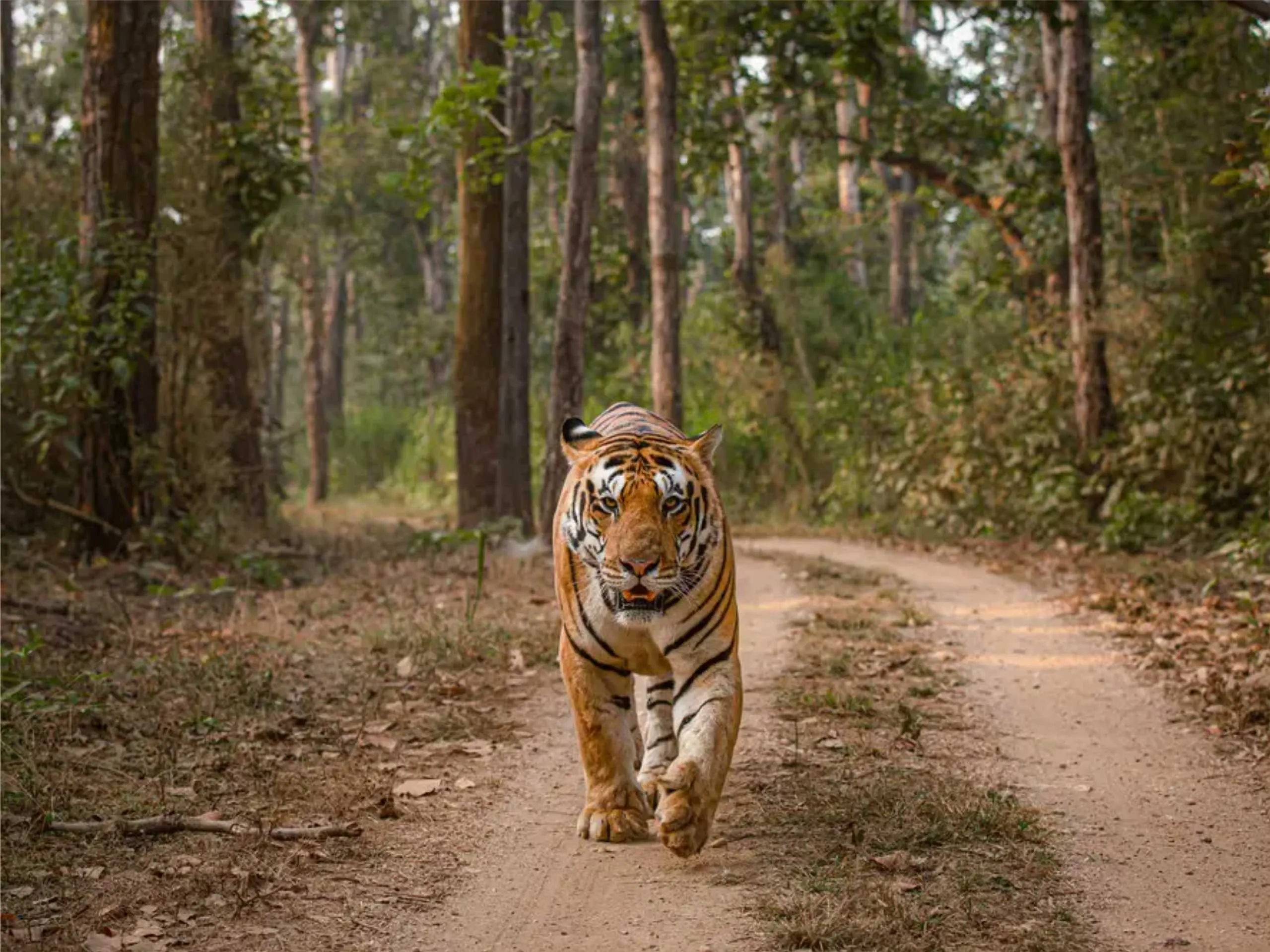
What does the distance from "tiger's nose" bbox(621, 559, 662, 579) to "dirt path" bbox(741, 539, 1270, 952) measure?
1.74m

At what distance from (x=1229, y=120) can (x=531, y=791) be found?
429 inches

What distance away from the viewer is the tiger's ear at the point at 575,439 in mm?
5461

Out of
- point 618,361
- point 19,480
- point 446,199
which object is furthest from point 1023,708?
point 446,199

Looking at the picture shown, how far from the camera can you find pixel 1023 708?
744cm

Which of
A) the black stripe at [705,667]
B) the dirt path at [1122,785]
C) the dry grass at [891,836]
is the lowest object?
the dirt path at [1122,785]

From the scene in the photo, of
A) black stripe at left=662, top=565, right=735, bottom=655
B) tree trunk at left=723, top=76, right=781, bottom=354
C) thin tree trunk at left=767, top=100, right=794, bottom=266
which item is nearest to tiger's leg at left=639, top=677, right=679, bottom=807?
black stripe at left=662, top=565, right=735, bottom=655

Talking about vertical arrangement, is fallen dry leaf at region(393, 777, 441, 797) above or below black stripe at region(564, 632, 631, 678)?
below

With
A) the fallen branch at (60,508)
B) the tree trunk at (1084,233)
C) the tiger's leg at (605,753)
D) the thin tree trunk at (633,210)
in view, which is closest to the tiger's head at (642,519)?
the tiger's leg at (605,753)

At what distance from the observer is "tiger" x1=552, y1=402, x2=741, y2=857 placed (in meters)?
4.86

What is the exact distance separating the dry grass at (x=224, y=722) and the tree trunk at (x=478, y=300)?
13.6ft

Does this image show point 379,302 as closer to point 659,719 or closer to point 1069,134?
point 1069,134

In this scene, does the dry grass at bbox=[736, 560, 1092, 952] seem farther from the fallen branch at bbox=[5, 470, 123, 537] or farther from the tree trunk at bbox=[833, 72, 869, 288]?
the tree trunk at bbox=[833, 72, 869, 288]

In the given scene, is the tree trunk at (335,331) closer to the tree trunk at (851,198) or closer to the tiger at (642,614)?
the tree trunk at (851,198)

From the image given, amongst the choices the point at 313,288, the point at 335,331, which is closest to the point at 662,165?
the point at 313,288
